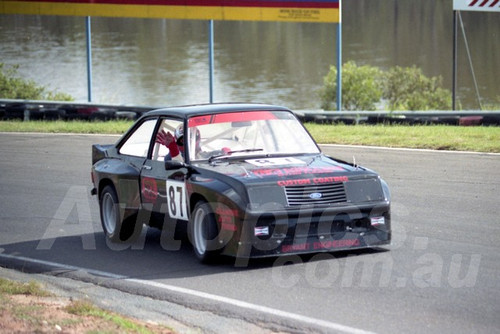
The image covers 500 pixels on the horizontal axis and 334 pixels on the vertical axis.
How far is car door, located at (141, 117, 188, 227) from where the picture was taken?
8.81 m

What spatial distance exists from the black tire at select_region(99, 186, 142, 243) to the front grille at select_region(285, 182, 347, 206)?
2.26m

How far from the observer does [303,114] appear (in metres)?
22.0

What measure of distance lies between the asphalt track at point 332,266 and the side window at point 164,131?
92cm

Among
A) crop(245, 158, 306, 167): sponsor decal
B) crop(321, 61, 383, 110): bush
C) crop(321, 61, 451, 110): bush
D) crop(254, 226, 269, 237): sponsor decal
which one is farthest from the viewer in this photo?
crop(321, 61, 451, 110): bush

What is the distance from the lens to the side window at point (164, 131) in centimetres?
941

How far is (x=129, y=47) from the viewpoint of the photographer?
83875 millimetres

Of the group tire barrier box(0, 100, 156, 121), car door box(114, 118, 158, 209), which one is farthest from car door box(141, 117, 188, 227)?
tire barrier box(0, 100, 156, 121)

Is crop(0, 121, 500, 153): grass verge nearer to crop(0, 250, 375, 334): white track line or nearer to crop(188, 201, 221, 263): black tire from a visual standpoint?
crop(188, 201, 221, 263): black tire

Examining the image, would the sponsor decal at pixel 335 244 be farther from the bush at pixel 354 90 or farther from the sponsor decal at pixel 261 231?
the bush at pixel 354 90

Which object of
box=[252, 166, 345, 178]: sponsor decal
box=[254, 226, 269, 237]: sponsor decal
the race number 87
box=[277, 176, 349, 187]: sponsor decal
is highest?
box=[252, 166, 345, 178]: sponsor decal

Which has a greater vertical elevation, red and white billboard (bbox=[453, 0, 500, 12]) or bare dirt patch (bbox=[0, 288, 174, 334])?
red and white billboard (bbox=[453, 0, 500, 12])

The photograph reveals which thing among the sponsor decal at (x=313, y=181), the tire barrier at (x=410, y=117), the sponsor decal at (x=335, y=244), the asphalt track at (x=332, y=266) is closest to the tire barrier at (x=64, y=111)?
the tire barrier at (x=410, y=117)

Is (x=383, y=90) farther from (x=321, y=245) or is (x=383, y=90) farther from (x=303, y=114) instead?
(x=321, y=245)

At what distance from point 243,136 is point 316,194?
142cm
